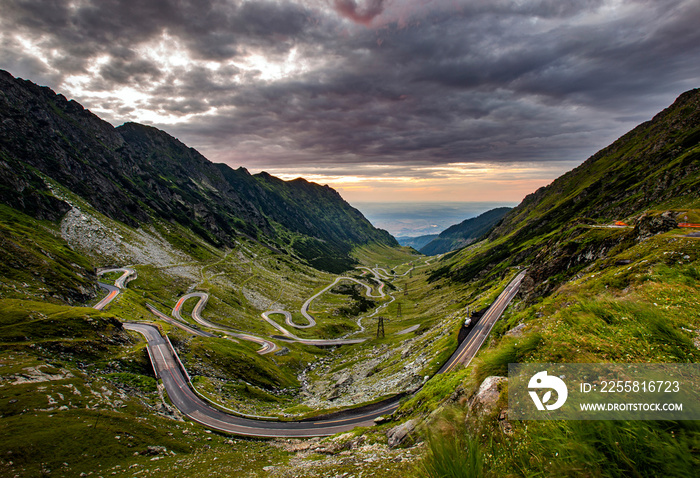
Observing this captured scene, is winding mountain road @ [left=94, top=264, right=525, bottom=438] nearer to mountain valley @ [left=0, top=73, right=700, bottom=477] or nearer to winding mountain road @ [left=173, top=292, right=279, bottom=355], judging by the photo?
mountain valley @ [left=0, top=73, right=700, bottom=477]

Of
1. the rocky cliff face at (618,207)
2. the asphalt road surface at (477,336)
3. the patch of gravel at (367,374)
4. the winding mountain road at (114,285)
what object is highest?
the rocky cliff face at (618,207)

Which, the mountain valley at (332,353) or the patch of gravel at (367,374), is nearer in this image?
the mountain valley at (332,353)

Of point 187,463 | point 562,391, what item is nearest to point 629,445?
point 562,391

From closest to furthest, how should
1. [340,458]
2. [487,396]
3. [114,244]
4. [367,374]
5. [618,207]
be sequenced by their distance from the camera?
[487,396], [340,458], [367,374], [618,207], [114,244]

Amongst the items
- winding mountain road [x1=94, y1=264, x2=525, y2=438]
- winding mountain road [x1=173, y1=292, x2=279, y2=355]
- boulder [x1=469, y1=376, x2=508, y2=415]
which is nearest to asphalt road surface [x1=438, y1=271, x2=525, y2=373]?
winding mountain road [x1=94, y1=264, x2=525, y2=438]

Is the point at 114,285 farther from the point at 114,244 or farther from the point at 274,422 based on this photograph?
the point at 274,422

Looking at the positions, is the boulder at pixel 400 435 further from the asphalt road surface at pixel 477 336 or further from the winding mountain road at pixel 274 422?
the winding mountain road at pixel 274 422

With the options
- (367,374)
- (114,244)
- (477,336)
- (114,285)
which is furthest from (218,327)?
(477,336)

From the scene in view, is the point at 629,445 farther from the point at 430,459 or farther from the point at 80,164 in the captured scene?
the point at 80,164

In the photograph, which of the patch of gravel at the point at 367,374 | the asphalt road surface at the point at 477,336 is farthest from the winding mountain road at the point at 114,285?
the asphalt road surface at the point at 477,336

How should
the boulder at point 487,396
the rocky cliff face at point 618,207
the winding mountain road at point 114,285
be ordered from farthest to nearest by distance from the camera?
the winding mountain road at point 114,285, the rocky cliff face at point 618,207, the boulder at point 487,396

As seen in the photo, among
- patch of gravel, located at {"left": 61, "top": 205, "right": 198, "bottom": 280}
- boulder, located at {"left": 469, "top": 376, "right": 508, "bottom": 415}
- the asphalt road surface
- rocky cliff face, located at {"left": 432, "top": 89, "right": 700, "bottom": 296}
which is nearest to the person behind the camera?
boulder, located at {"left": 469, "top": 376, "right": 508, "bottom": 415}

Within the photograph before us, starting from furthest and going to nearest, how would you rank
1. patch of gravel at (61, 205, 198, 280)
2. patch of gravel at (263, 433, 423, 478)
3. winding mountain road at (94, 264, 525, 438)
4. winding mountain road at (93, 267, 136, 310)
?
1. patch of gravel at (61, 205, 198, 280)
2. winding mountain road at (93, 267, 136, 310)
3. winding mountain road at (94, 264, 525, 438)
4. patch of gravel at (263, 433, 423, 478)

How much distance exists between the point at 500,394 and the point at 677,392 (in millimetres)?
4752
